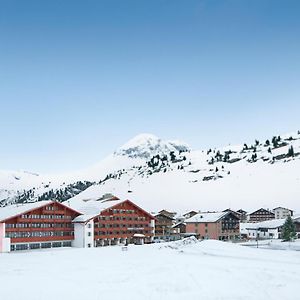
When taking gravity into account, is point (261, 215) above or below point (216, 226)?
above

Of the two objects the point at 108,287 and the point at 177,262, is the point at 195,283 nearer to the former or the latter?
the point at 108,287

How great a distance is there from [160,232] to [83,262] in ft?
235

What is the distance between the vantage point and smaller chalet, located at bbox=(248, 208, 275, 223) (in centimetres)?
16462

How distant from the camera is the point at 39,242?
80.5 metres

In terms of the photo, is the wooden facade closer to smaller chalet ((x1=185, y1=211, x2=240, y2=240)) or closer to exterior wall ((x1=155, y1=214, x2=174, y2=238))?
exterior wall ((x1=155, y1=214, x2=174, y2=238))

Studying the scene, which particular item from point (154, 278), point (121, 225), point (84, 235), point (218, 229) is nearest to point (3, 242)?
point (84, 235)

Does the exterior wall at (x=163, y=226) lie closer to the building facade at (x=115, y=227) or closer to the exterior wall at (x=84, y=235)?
the building facade at (x=115, y=227)

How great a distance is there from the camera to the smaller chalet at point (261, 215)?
165 meters

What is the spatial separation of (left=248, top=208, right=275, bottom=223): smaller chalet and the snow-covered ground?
111m

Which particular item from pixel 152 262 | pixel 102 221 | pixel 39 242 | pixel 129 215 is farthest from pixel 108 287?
pixel 129 215

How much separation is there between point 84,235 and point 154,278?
160 ft

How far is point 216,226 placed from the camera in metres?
114

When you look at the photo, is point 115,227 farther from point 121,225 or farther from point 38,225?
point 38,225

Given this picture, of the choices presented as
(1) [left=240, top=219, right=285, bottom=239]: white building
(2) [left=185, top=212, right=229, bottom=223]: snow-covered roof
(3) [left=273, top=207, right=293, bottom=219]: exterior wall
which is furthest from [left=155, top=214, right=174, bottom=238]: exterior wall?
(3) [left=273, top=207, right=293, bottom=219]: exterior wall
